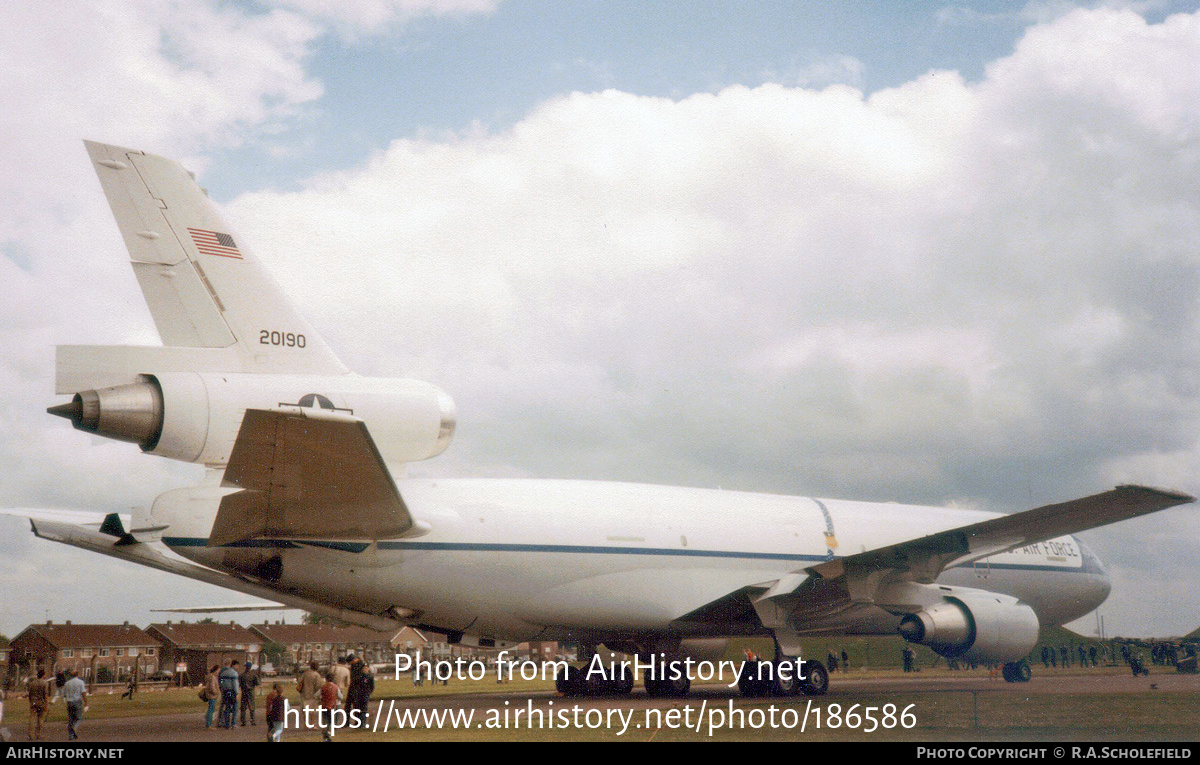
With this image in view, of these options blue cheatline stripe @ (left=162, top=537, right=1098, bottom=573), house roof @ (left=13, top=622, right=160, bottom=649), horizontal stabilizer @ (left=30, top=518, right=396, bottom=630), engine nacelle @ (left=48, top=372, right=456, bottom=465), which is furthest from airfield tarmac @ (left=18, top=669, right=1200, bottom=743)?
house roof @ (left=13, top=622, right=160, bottom=649)

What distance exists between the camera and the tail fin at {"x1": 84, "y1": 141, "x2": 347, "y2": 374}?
11188 millimetres

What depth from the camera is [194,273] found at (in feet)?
37.4

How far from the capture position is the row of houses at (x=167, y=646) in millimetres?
50062

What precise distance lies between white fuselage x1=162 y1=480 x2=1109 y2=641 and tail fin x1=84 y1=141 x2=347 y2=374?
2.29 meters

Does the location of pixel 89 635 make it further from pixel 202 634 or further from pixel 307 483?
pixel 307 483

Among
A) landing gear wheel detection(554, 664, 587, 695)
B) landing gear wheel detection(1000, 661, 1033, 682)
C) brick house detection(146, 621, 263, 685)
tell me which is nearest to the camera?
landing gear wheel detection(554, 664, 587, 695)

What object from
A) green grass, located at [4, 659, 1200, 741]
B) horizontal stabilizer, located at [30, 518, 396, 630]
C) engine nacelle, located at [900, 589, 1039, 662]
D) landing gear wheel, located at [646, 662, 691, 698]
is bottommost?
green grass, located at [4, 659, 1200, 741]

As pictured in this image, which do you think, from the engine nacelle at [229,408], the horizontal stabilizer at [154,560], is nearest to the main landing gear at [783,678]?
the horizontal stabilizer at [154,560]

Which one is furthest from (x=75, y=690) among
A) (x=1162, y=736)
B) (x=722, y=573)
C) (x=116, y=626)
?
(x=116, y=626)

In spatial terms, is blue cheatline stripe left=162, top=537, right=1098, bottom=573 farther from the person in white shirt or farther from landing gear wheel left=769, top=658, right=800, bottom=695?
the person in white shirt

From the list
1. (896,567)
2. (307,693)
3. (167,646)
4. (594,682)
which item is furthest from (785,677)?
(167,646)
